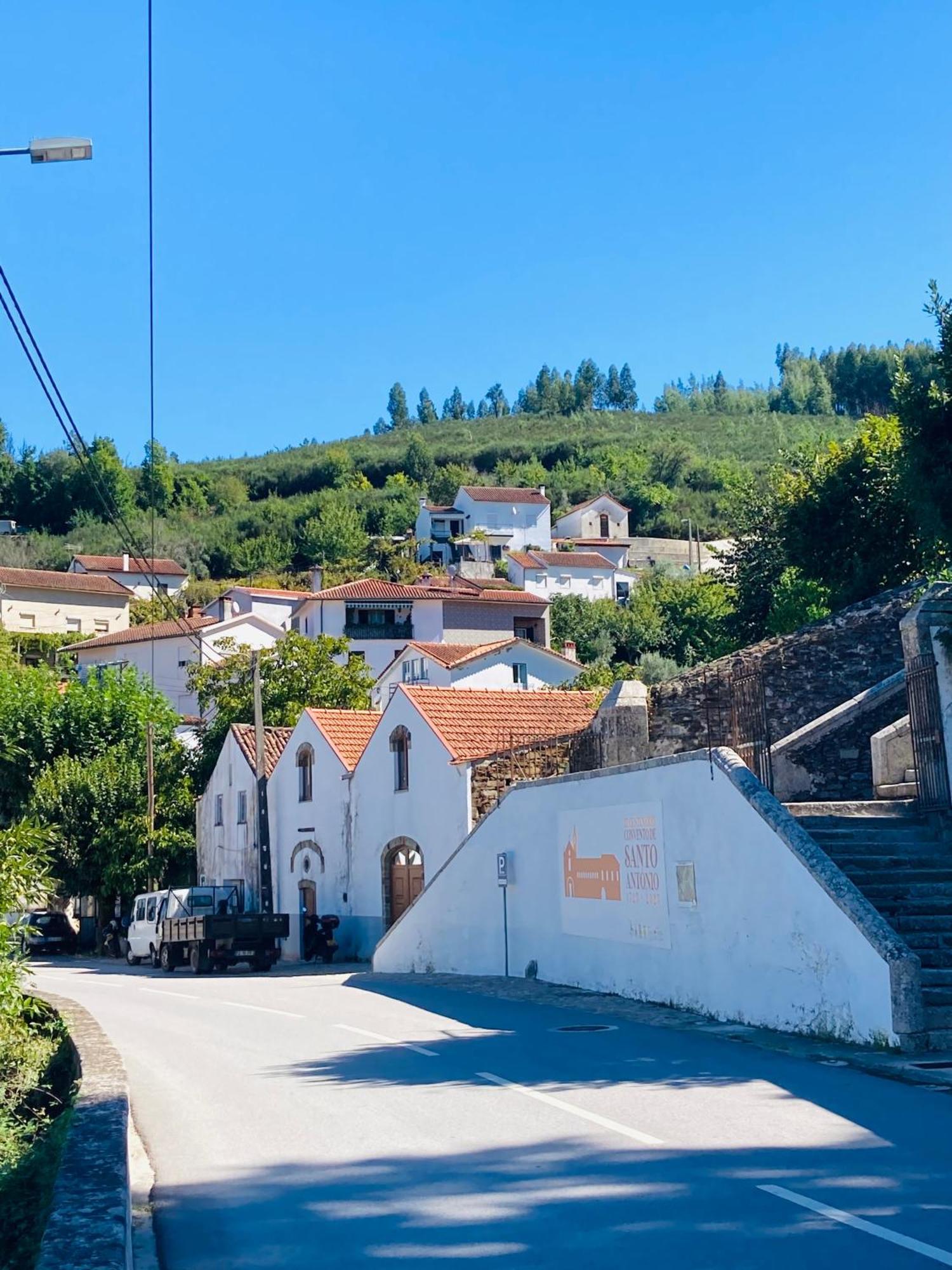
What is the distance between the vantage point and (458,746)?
3009 cm

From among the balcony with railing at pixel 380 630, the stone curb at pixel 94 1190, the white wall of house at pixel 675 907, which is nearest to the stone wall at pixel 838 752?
the white wall of house at pixel 675 907

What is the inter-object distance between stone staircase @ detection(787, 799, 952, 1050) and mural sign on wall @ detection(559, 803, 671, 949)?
192 centimetres

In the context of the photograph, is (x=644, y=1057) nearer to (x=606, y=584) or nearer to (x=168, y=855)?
(x=168, y=855)

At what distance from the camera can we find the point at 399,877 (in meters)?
32.7

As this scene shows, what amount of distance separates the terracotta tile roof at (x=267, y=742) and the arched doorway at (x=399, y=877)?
889 centimetres

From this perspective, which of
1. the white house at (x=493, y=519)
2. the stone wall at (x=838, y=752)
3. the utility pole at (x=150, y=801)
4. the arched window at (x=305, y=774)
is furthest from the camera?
the white house at (x=493, y=519)

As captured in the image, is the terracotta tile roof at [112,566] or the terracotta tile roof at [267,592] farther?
the terracotta tile roof at [112,566]

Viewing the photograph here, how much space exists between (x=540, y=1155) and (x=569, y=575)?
307 ft

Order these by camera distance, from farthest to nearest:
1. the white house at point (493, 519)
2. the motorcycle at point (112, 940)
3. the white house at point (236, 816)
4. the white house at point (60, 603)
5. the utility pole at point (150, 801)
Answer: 1. the white house at point (493, 519)
2. the white house at point (60, 603)
3. the motorcycle at point (112, 940)
4. the utility pole at point (150, 801)
5. the white house at point (236, 816)

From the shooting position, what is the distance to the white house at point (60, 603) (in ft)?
317

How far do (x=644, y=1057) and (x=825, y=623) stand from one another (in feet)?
44.9

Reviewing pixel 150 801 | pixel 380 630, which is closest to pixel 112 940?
pixel 150 801

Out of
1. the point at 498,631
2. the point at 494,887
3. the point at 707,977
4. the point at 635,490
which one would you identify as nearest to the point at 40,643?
the point at 498,631

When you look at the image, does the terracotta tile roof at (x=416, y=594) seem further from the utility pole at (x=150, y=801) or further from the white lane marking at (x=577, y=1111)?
the white lane marking at (x=577, y=1111)
